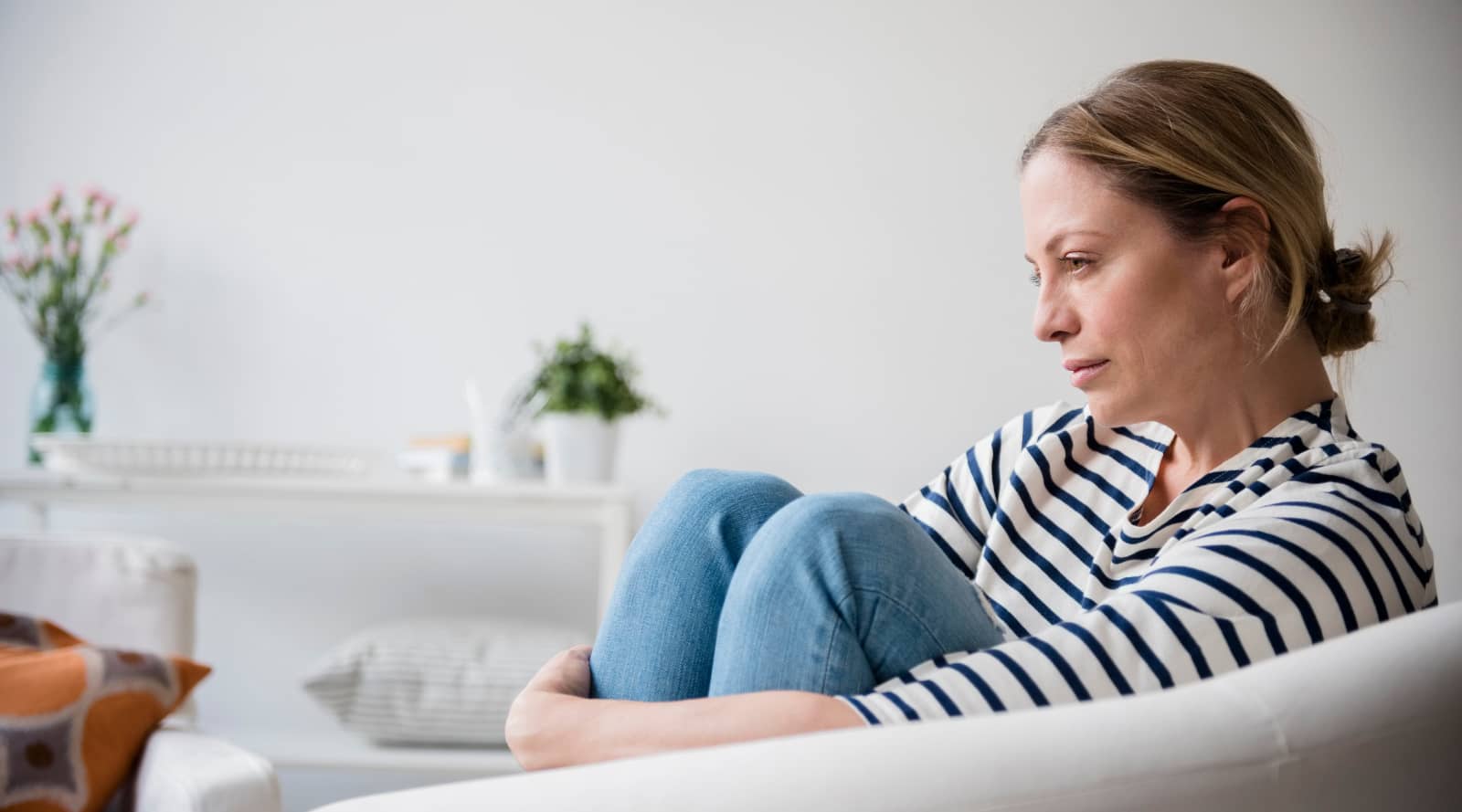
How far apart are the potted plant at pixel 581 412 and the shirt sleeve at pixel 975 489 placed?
41.8 inches

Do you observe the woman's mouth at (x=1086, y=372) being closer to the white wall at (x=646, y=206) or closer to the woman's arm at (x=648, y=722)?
the woman's arm at (x=648, y=722)

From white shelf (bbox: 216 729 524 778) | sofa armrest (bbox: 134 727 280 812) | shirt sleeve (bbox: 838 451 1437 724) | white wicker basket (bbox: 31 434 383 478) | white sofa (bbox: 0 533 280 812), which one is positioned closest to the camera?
shirt sleeve (bbox: 838 451 1437 724)

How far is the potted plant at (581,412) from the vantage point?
222cm

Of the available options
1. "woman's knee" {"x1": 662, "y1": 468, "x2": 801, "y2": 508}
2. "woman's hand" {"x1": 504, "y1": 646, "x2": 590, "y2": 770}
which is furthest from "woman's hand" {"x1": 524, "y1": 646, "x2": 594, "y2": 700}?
"woman's knee" {"x1": 662, "y1": 468, "x2": 801, "y2": 508}

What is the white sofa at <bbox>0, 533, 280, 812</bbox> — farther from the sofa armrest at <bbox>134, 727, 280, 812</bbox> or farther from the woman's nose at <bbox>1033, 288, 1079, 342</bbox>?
the woman's nose at <bbox>1033, 288, 1079, 342</bbox>

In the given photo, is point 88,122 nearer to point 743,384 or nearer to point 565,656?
point 743,384

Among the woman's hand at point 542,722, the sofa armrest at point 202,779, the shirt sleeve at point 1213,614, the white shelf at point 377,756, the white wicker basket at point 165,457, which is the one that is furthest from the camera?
the white wicker basket at point 165,457

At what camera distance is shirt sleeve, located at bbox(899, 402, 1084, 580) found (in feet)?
3.99

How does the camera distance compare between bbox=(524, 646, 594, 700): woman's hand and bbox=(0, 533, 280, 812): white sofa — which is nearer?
bbox=(524, 646, 594, 700): woman's hand

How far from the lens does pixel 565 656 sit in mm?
991

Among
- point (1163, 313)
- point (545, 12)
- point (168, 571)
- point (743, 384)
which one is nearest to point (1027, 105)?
point (743, 384)

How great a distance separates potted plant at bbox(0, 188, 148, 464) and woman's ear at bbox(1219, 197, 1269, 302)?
83.9 inches

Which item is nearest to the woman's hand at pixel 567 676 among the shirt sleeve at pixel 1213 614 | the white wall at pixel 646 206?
the shirt sleeve at pixel 1213 614

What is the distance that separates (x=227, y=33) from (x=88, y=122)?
0.35 meters
